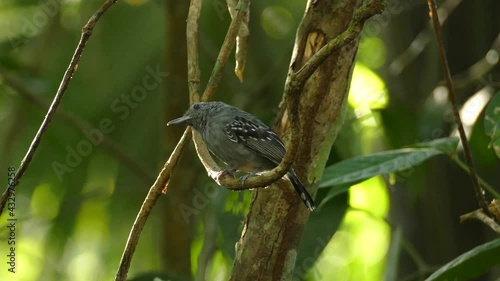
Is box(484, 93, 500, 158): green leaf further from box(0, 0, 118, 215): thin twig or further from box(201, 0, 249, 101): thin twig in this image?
box(0, 0, 118, 215): thin twig

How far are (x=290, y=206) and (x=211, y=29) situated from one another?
3.51 metres

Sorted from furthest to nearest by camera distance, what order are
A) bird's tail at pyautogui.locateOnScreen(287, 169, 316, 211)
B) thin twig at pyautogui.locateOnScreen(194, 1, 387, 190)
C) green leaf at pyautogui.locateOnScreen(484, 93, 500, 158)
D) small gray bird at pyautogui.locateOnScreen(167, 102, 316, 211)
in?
small gray bird at pyautogui.locateOnScreen(167, 102, 316, 211) < green leaf at pyautogui.locateOnScreen(484, 93, 500, 158) < bird's tail at pyautogui.locateOnScreen(287, 169, 316, 211) < thin twig at pyautogui.locateOnScreen(194, 1, 387, 190)

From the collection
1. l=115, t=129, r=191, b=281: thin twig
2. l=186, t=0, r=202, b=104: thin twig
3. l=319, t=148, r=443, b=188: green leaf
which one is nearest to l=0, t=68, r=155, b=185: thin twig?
l=186, t=0, r=202, b=104: thin twig

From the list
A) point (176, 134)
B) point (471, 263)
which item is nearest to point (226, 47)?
point (471, 263)

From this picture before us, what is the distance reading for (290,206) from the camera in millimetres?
3627

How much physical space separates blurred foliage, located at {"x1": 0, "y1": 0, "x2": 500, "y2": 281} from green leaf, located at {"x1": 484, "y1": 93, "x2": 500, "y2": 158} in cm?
72

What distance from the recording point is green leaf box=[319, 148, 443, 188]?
380cm

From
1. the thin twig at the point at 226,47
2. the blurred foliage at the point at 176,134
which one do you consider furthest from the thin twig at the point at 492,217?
the thin twig at the point at 226,47

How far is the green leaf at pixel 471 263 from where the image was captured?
11.6 ft

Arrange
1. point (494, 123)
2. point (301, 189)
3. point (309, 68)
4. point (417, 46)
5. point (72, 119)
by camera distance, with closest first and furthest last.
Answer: point (309, 68)
point (301, 189)
point (494, 123)
point (72, 119)
point (417, 46)

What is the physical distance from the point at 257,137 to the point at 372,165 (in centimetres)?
56

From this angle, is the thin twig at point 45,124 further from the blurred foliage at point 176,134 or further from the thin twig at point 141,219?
the blurred foliage at point 176,134

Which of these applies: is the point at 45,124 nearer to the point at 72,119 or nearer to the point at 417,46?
the point at 72,119

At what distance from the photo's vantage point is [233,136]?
13.6ft
